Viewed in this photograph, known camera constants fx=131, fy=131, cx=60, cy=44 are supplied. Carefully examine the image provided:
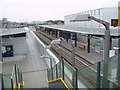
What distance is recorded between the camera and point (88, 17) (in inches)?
126

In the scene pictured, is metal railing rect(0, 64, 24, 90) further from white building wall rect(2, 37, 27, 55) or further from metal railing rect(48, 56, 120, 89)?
white building wall rect(2, 37, 27, 55)

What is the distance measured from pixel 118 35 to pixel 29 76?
616 centimetres

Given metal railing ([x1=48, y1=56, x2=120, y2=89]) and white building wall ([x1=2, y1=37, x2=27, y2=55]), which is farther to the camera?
white building wall ([x1=2, y1=37, x2=27, y2=55])

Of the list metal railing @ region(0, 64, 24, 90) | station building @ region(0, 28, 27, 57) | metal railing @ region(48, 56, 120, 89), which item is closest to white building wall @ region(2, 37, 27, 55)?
station building @ region(0, 28, 27, 57)

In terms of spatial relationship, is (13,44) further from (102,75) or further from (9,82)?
(102,75)

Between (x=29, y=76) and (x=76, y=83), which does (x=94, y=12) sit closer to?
(x=29, y=76)

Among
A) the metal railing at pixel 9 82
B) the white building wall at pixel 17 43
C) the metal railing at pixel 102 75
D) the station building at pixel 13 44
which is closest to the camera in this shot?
the metal railing at pixel 102 75

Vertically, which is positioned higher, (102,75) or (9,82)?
(102,75)

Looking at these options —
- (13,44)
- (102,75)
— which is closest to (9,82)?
(102,75)

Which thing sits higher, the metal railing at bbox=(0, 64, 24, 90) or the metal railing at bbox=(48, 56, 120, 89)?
the metal railing at bbox=(48, 56, 120, 89)

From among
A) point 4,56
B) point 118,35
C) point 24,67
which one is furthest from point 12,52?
point 118,35

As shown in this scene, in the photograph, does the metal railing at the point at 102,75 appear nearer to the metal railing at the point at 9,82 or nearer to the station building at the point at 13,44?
the metal railing at the point at 9,82

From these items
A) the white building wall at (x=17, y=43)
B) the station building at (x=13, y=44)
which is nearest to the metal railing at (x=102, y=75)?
the station building at (x=13, y=44)

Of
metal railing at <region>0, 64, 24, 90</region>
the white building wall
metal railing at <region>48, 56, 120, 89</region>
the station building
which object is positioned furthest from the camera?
the white building wall
